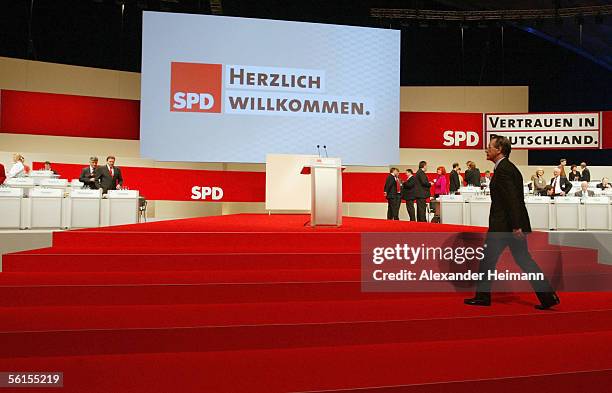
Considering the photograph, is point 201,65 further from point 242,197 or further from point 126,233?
point 126,233

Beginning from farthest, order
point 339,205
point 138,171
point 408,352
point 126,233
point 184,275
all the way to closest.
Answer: point 138,171 → point 339,205 → point 126,233 → point 184,275 → point 408,352

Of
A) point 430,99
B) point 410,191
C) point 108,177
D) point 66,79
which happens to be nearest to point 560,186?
point 410,191

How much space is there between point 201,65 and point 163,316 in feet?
26.6

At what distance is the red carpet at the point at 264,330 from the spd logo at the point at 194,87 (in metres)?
6.42

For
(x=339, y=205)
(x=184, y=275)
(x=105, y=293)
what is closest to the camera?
(x=105, y=293)

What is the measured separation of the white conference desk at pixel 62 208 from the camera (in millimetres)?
7816

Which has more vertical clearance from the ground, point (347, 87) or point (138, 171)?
point (347, 87)

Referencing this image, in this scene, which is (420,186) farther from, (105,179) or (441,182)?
(105,179)

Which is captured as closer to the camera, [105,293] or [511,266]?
[105,293]

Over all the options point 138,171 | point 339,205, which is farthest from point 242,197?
point 339,205

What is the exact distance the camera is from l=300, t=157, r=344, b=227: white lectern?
5902mm

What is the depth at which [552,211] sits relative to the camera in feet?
33.2

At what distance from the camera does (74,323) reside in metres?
2.90

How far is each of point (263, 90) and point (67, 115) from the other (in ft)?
16.4
